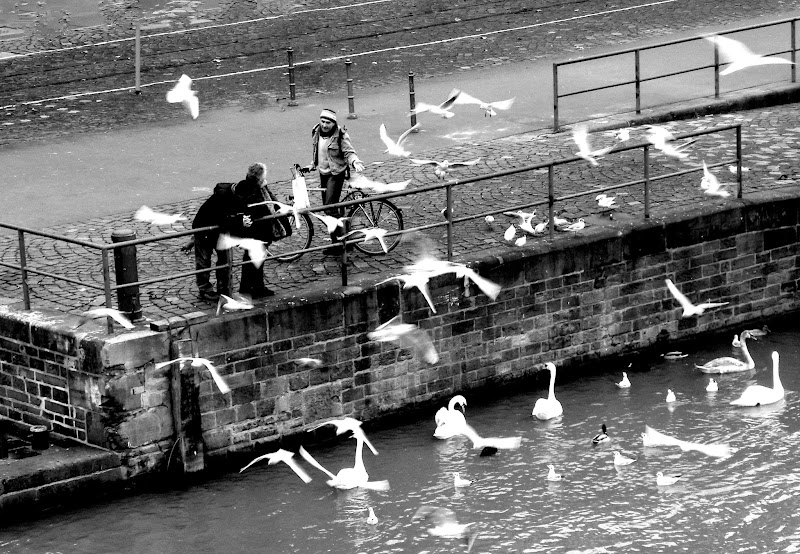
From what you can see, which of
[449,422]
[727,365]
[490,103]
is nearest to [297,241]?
[449,422]

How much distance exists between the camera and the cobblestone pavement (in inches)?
598

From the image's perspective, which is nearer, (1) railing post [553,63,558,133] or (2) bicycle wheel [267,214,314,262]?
(2) bicycle wheel [267,214,314,262]

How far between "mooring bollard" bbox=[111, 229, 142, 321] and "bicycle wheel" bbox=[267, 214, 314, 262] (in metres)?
2.12

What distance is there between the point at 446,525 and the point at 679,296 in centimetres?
494

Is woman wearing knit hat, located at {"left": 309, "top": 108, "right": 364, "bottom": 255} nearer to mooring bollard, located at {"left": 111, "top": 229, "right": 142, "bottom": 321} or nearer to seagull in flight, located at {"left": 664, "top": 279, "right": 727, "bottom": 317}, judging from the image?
mooring bollard, located at {"left": 111, "top": 229, "right": 142, "bottom": 321}

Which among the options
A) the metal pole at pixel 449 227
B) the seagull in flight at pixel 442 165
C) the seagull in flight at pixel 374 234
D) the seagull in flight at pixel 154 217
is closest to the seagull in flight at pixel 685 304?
the metal pole at pixel 449 227

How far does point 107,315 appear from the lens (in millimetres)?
13672

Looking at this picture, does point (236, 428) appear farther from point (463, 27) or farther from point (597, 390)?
point (463, 27)

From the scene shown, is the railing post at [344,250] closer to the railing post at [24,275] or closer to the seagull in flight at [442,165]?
the seagull in flight at [442,165]

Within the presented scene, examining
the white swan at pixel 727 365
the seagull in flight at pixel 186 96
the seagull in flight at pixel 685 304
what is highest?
the seagull in flight at pixel 186 96

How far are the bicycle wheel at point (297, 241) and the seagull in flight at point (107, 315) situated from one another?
2.25 metres

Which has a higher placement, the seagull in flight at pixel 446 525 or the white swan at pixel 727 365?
the white swan at pixel 727 365

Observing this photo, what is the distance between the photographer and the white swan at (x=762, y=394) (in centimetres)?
1506

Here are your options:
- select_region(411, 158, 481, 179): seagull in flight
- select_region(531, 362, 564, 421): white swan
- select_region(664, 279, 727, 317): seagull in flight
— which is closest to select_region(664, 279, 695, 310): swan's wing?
select_region(664, 279, 727, 317): seagull in flight
